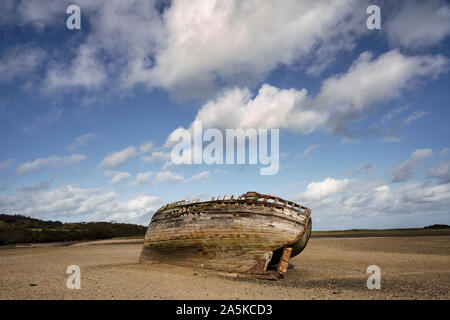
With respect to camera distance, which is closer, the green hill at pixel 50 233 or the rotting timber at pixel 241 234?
the rotting timber at pixel 241 234

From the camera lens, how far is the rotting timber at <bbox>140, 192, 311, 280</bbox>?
1199 centimetres

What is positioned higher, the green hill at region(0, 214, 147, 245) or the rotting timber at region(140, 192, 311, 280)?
the rotting timber at region(140, 192, 311, 280)

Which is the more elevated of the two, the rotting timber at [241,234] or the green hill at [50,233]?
the rotting timber at [241,234]

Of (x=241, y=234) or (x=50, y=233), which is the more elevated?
(x=241, y=234)

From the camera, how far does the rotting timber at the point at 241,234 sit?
1199cm

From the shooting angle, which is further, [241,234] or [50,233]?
[50,233]

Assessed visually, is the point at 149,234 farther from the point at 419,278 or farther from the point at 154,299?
the point at 419,278

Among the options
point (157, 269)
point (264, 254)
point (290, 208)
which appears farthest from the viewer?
point (157, 269)

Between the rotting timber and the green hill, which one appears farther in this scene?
the green hill

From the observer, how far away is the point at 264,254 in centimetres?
1197

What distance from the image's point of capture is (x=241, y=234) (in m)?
12.2
